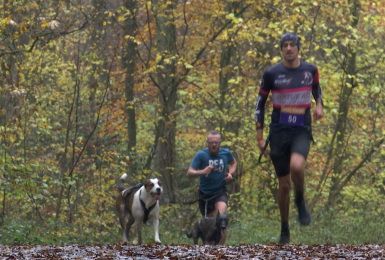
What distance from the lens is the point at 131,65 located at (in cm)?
2425

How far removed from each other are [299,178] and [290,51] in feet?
4.69

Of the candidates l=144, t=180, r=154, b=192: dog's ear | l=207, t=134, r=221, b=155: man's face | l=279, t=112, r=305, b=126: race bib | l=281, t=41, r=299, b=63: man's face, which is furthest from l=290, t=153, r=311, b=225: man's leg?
l=144, t=180, r=154, b=192: dog's ear

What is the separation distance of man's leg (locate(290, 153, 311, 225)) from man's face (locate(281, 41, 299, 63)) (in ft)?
3.57

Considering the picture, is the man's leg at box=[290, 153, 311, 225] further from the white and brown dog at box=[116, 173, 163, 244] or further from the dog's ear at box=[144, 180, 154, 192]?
the dog's ear at box=[144, 180, 154, 192]

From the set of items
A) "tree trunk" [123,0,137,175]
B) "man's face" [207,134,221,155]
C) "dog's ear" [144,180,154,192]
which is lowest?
"dog's ear" [144,180,154,192]

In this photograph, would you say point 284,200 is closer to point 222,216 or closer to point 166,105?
point 222,216

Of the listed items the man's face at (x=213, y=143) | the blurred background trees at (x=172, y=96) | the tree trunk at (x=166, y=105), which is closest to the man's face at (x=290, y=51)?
the man's face at (x=213, y=143)

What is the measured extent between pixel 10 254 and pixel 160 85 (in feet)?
47.1

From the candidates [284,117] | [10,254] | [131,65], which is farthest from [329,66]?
[10,254]

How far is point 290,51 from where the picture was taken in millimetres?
9594

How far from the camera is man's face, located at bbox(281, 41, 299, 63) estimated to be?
9.54 metres

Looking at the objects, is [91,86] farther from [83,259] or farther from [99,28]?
[83,259]

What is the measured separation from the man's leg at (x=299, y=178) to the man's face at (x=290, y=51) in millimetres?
1088

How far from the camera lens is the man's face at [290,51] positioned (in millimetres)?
9539
